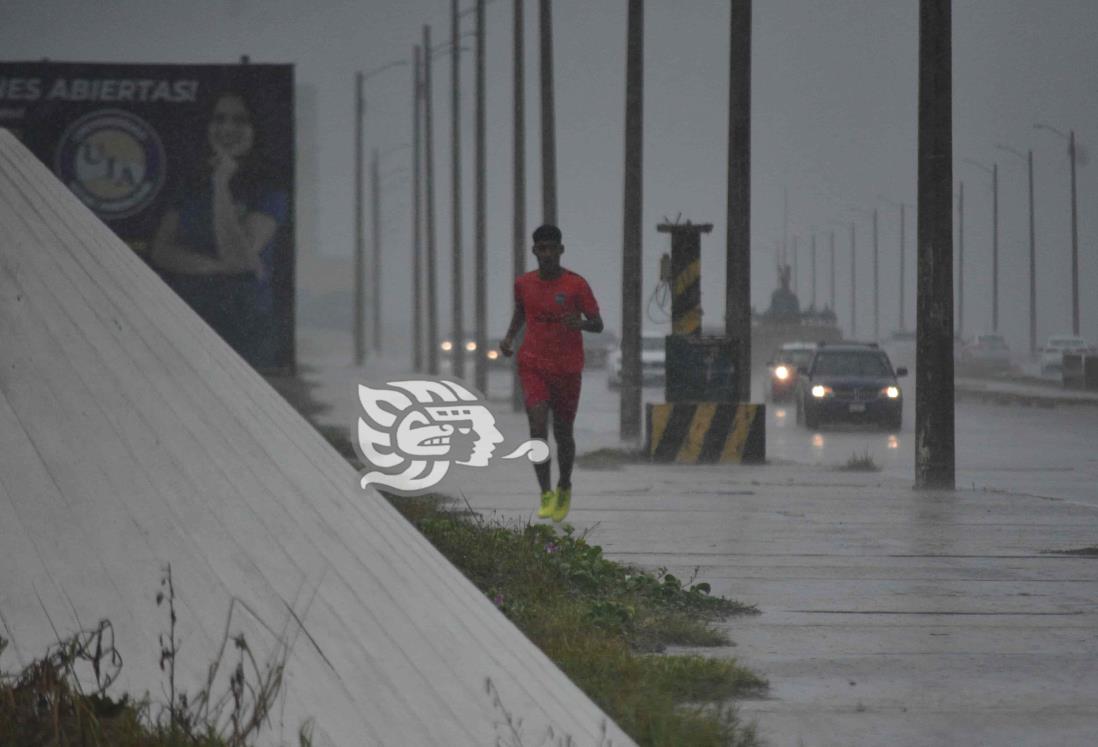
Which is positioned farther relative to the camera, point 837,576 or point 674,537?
point 674,537

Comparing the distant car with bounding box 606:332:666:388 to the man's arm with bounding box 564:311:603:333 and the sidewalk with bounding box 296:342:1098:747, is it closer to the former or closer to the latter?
the sidewalk with bounding box 296:342:1098:747

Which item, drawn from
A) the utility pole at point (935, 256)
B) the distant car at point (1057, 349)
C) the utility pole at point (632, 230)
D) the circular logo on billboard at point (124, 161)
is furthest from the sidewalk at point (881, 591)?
the distant car at point (1057, 349)

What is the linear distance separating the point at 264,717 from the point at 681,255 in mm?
17614

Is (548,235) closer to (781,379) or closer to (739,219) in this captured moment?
(739,219)

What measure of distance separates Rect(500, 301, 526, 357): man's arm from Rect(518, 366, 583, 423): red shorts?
186 millimetres

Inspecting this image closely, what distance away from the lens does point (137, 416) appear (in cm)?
716

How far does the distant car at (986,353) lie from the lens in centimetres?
9131

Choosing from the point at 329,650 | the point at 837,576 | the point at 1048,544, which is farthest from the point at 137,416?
the point at 1048,544

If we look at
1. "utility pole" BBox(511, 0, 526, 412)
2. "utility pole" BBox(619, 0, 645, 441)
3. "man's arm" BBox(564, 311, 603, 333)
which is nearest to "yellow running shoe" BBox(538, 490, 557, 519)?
"man's arm" BBox(564, 311, 603, 333)

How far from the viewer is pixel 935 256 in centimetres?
1773

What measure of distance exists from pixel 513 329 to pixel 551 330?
0.24 metres

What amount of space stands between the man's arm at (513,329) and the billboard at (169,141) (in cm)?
834

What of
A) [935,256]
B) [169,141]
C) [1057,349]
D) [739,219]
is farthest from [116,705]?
[1057,349]

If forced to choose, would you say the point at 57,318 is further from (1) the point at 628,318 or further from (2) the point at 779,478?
(1) the point at 628,318
